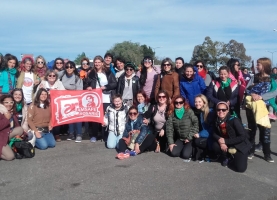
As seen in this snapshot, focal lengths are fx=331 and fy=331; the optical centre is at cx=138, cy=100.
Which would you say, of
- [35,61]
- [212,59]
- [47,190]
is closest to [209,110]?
[47,190]

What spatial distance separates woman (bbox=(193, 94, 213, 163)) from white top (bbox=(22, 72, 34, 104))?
4.10m

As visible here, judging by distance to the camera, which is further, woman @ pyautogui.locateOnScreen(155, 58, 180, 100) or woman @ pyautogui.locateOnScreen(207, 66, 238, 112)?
woman @ pyautogui.locateOnScreen(155, 58, 180, 100)

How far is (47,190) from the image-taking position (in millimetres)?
5023

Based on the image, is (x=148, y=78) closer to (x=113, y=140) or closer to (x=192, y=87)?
(x=192, y=87)

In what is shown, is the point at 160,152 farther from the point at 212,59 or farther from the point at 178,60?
the point at 212,59

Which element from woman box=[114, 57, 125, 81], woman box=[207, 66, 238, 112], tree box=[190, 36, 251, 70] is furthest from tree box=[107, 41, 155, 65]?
woman box=[207, 66, 238, 112]

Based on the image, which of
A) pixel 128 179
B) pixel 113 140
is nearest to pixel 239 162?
pixel 128 179

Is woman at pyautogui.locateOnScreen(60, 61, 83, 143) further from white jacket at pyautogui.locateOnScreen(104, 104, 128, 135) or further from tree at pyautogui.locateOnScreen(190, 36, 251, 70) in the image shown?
tree at pyautogui.locateOnScreen(190, 36, 251, 70)

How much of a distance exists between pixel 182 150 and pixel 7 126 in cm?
362

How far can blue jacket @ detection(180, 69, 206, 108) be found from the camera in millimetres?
7648

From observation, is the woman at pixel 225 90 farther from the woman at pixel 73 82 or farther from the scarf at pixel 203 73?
the woman at pixel 73 82

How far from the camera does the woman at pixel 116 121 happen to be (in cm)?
777

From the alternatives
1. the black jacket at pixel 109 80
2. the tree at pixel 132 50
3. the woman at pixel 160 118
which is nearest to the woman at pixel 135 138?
the woman at pixel 160 118

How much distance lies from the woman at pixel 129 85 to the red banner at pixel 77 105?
0.60 metres
